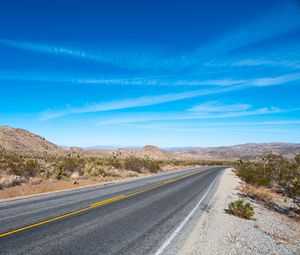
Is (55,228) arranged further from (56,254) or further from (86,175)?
(86,175)

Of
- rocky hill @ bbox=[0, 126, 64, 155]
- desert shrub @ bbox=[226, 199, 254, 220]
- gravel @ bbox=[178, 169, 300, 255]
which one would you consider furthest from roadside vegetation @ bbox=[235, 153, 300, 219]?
rocky hill @ bbox=[0, 126, 64, 155]

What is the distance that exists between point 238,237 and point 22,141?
112462mm

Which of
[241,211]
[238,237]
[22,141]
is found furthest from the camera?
[22,141]

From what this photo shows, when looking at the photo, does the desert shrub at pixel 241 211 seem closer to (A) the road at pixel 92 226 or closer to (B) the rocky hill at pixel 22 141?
(A) the road at pixel 92 226

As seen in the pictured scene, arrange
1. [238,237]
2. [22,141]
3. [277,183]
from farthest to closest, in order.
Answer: [22,141], [277,183], [238,237]

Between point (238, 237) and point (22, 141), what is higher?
point (22, 141)

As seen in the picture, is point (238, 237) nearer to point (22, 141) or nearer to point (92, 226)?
point (92, 226)

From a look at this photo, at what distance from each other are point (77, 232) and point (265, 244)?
5357mm

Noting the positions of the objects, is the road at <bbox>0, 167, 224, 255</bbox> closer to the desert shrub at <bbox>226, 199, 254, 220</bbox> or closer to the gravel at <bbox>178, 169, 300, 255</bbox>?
the gravel at <bbox>178, 169, 300, 255</bbox>

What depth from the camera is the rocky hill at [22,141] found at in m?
98.0

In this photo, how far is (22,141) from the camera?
108m

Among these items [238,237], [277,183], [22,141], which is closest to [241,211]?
[238,237]

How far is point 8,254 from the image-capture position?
5949mm

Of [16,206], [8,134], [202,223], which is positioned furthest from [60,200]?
[8,134]
